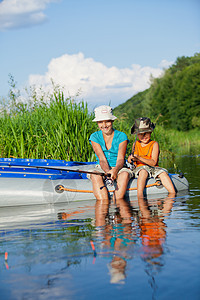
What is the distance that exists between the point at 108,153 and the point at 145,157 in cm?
65

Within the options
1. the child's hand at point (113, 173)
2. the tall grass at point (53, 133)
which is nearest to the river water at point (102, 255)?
the child's hand at point (113, 173)

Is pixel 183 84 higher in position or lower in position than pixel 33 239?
higher

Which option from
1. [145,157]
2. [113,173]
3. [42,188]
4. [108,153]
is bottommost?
[42,188]

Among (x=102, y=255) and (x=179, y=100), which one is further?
(x=179, y=100)

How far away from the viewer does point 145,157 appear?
632cm

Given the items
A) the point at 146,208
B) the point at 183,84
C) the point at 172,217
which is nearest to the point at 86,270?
the point at 172,217

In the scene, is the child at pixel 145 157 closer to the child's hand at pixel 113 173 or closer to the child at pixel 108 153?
the child at pixel 108 153

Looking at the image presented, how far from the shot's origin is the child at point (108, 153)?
5.84 metres

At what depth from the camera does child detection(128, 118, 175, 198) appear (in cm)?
623

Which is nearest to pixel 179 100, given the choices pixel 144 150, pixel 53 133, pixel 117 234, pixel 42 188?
pixel 53 133

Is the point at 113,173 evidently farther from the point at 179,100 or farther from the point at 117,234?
the point at 179,100

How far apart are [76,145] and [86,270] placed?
537cm

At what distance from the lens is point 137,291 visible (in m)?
2.53

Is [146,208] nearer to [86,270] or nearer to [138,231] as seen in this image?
[138,231]
